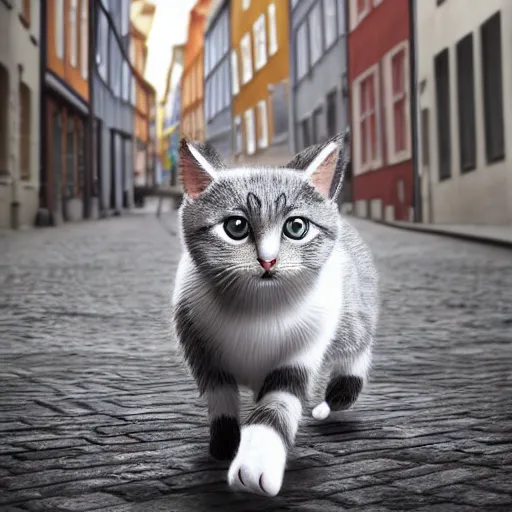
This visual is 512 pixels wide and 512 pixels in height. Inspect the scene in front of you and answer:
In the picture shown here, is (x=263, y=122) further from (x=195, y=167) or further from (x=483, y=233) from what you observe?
(x=195, y=167)

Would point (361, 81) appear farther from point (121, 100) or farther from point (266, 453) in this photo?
point (266, 453)

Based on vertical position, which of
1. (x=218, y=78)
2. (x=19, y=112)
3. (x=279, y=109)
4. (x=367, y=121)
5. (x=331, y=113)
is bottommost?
(x=19, y=112)

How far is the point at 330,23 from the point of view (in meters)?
18.3

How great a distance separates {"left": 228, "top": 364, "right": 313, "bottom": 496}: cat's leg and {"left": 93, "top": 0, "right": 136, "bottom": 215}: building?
16828 mm

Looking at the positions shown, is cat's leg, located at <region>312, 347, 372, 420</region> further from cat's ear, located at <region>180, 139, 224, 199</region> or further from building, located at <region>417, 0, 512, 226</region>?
building, located at <region>417, 0, 512, 226</region>

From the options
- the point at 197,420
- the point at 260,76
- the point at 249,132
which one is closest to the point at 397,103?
the point at 260,76

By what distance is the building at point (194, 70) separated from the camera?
2886 centimetres

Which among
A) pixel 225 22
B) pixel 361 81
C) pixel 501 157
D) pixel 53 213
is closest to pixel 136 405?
pixel 501 157

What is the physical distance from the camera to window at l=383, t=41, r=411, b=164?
14.3 meters

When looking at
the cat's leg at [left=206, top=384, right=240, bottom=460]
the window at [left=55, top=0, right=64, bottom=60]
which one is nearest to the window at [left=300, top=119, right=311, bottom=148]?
the window at [left=55, top=0, right=64, bottom=60]

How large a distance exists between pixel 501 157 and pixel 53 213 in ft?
19.5

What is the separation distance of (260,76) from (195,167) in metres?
22.0

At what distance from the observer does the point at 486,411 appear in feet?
7.97

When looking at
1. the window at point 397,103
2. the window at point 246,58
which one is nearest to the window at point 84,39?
the window at point 397,103
